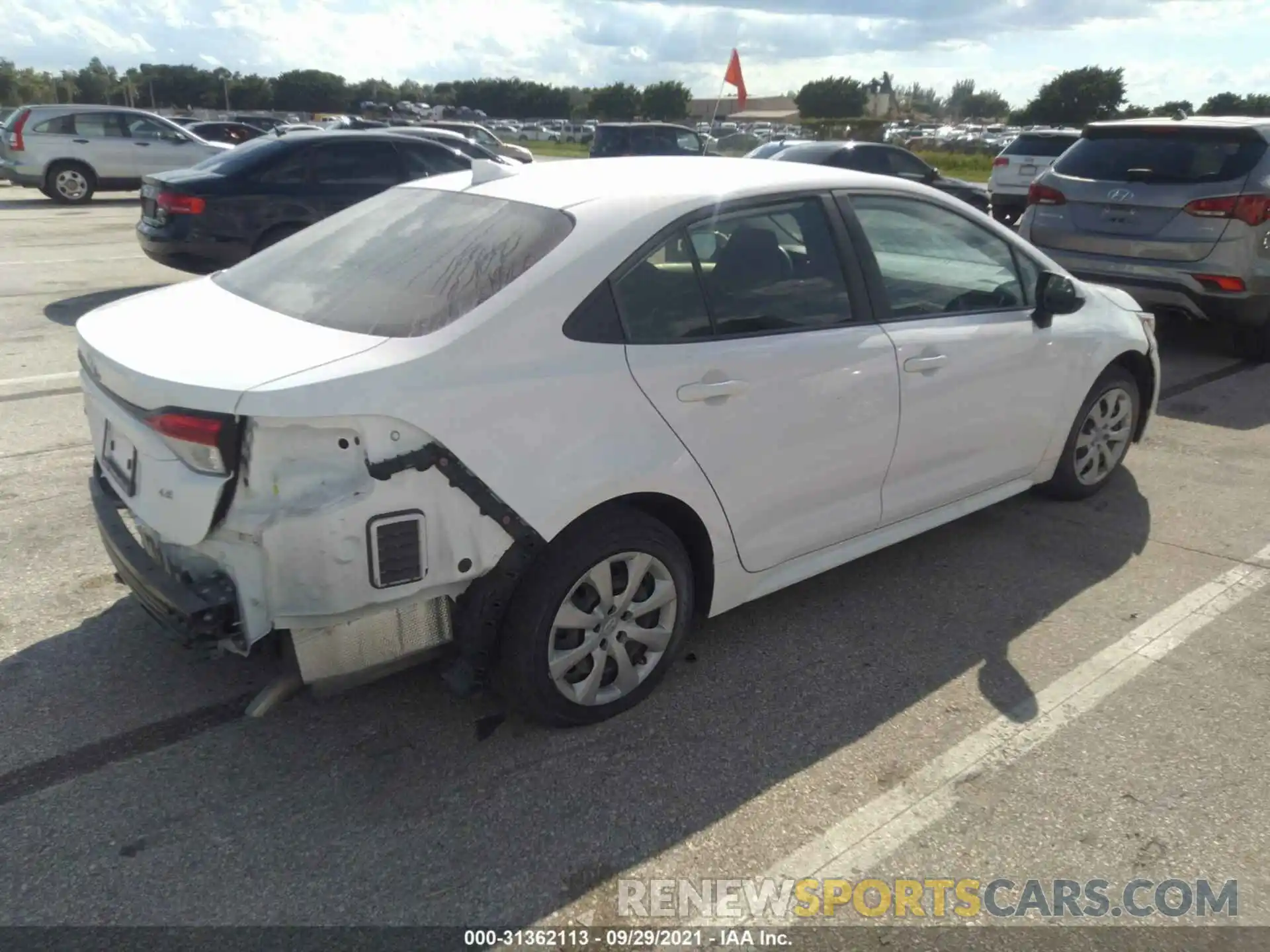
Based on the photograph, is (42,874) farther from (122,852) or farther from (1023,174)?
(1023,174)

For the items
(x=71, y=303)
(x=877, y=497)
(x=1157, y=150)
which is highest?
(x=1157, y=150)

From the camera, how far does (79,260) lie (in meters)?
11.9

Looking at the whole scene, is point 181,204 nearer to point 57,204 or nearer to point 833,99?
point 57,204

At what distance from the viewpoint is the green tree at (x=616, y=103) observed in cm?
7081

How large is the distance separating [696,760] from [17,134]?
18854mm

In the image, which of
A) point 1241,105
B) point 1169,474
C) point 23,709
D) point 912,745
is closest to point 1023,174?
point 1169,474

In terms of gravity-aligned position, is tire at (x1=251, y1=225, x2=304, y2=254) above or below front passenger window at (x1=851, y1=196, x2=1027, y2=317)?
below

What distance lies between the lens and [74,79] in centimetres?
7594

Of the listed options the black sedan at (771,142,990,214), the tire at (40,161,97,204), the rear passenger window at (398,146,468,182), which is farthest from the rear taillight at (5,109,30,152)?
the black sedan at (771,142,990,214)

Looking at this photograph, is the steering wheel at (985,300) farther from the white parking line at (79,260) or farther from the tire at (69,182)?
the tire at (69,182)

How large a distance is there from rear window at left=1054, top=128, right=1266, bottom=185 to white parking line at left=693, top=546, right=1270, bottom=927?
436 centimetres

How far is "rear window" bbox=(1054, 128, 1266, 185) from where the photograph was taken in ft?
24.5

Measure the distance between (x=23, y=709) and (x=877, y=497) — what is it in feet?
9.66

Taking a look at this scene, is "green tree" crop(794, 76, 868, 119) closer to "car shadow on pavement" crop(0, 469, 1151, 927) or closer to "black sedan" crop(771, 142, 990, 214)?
"black sedan" crop(771, 142, 990, 214)
